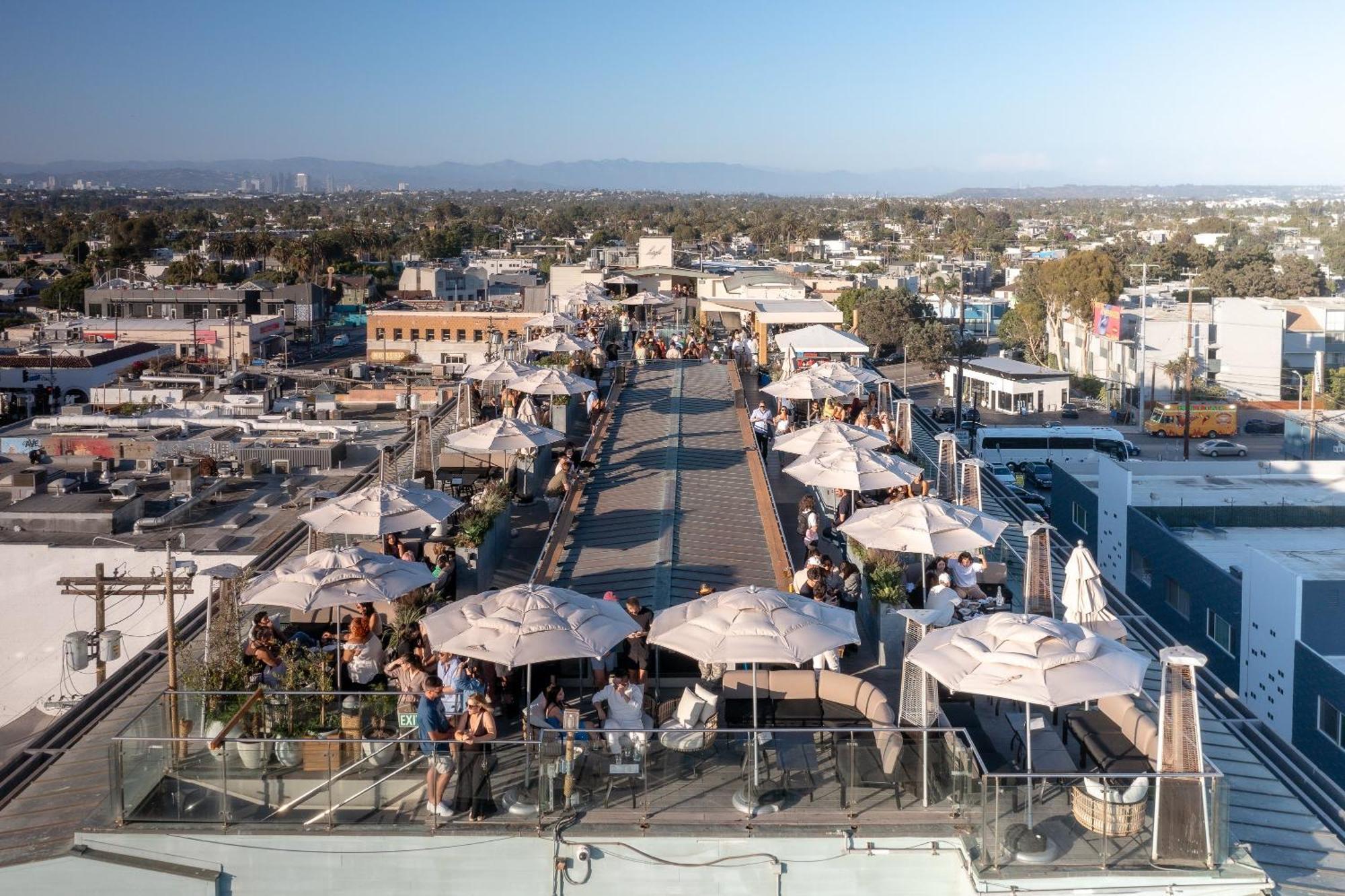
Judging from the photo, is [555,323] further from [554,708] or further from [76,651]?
[554,708]

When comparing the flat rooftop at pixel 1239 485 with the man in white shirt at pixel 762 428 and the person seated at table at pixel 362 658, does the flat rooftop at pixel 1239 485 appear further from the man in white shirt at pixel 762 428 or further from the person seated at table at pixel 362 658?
the person seated at table at pixel 362 658

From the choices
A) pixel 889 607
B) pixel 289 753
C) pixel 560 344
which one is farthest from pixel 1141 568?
pixel 289 753

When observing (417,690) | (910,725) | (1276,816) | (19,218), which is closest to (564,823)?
(417,690)

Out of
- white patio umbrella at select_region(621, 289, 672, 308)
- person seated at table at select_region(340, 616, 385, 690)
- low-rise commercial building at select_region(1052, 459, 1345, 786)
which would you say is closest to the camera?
person seated at table at select_region(340, 616, 385, 690)

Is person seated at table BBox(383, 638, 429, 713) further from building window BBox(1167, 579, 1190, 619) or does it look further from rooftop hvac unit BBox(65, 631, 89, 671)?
building window BBox(1167, 579, 1190, 619)

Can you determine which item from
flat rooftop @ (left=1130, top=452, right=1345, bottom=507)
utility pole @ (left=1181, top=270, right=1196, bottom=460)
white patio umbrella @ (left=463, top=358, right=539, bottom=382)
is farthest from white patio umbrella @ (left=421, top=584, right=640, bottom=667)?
utility pole @ (left=1181, top=270, right=1196, bottom=460)

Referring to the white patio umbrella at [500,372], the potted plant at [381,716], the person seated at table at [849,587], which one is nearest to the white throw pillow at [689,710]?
the potted plant at [381,716]
